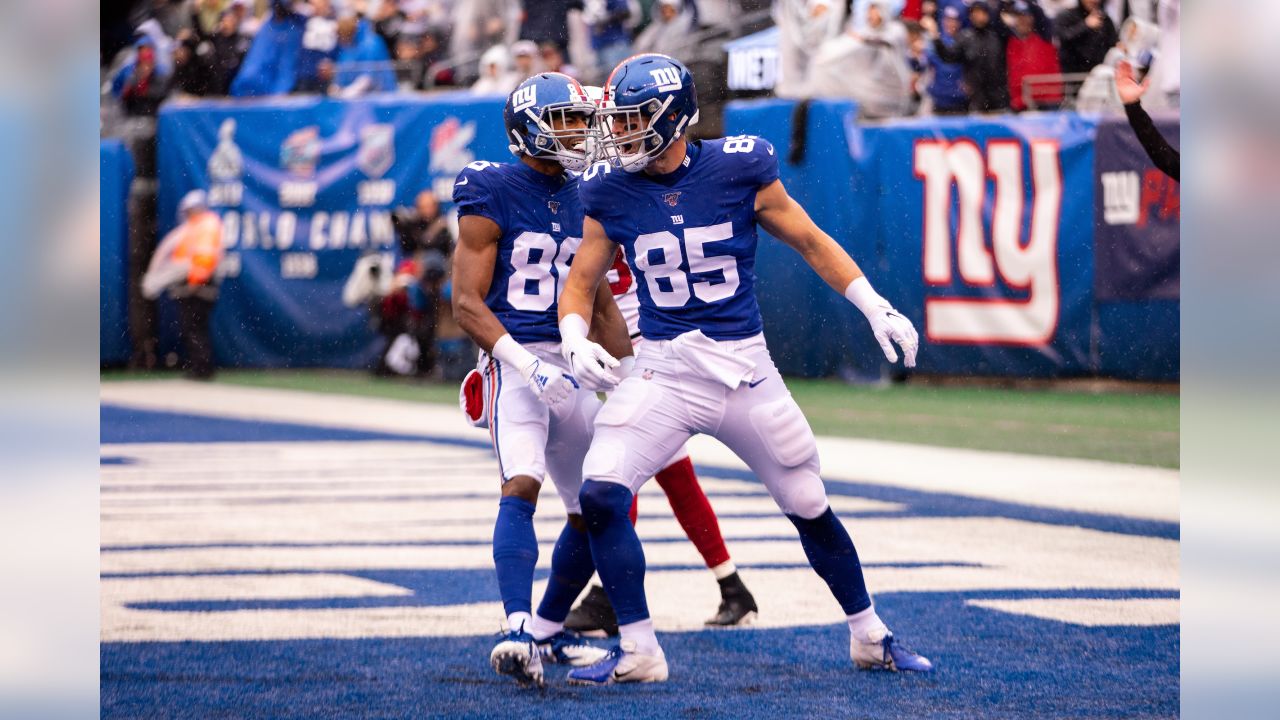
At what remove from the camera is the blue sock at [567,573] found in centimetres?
470

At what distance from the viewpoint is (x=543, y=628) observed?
4.80 meters

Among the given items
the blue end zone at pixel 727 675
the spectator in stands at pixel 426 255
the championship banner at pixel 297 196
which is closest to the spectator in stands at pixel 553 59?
the championship banner at pixel 297 196

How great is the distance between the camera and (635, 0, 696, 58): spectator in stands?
13555 millimetres

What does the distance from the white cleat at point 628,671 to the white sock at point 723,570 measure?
0.81 metres

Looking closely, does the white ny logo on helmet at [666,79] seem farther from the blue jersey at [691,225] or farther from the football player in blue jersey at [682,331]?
the blue jersey at [691,225]

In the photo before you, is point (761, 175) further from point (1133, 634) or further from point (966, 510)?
point (966, 510)

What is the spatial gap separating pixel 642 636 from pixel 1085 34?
8993 mm

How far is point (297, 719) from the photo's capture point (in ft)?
13.1

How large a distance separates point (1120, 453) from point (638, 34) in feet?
20.6

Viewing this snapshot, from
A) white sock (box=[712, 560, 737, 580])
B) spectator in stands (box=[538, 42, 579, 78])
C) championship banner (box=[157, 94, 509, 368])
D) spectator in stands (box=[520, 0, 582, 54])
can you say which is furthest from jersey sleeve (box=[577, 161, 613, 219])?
championship banner (box=[157, 94, 509, 368])

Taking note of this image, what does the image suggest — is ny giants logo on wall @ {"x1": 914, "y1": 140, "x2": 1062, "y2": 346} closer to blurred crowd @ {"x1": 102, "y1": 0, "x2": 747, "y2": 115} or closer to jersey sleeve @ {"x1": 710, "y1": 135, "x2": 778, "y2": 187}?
blurred crowd @ {"x1": 102, "y1": 0, "x2": 747, "y2": 115}

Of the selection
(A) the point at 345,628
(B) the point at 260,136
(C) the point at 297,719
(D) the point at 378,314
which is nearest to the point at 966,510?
(A) the point at 345,628

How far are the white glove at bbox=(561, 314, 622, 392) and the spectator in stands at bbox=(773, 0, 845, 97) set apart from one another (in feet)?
29.3
